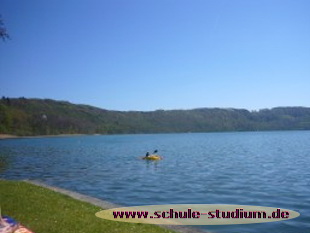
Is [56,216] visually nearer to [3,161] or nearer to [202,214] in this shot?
[3,161]

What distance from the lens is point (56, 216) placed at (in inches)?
661

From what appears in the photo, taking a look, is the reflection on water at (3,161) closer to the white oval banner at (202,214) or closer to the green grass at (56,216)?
the green grass at (56,216)

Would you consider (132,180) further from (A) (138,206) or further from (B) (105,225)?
(B) (105,225)

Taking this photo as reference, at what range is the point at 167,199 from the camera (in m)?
28.1

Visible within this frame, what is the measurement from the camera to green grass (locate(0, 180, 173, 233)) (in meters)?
14.8

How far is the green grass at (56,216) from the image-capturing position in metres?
14.8

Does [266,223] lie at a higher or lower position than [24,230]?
lower

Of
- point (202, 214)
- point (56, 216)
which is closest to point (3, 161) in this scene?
point (56, 216)

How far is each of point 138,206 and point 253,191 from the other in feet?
38.4

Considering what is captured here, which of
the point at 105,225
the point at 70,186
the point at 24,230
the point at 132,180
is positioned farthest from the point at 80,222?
the point at 132,180

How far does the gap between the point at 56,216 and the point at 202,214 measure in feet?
35.7

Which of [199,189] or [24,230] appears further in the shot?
[199,189]

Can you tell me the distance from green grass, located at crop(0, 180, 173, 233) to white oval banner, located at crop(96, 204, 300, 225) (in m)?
1.81

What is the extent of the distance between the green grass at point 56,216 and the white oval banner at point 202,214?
1.81 m
